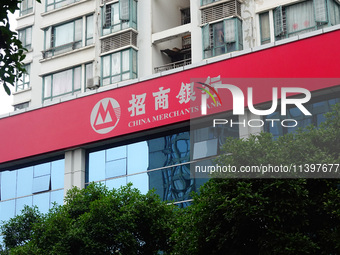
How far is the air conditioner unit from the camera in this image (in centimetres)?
2914

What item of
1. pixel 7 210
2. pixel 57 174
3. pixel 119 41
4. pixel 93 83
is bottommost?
pixel 7 210

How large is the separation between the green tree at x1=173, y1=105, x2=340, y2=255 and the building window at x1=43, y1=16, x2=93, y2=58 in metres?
16.3

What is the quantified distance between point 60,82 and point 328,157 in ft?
60.3

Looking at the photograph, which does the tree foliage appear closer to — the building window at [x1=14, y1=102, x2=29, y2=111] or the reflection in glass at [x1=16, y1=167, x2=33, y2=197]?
the reflection in glass at [x1=16, y1=167, x2=33, y2=197]

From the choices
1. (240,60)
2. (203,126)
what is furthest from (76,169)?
(240,60)

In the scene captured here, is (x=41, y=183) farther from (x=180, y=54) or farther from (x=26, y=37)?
(x=26, y=37)

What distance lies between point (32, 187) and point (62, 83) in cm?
568

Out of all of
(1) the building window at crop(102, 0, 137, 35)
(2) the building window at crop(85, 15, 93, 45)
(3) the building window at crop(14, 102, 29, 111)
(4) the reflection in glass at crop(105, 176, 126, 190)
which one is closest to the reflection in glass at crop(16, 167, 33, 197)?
(4) the reflection in glass at crop(105, 176, 126, 190)

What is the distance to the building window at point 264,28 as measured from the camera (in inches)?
1028

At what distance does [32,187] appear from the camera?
2759cm

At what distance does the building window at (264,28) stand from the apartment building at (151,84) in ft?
0.14

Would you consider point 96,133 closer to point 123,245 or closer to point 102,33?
point 102,33

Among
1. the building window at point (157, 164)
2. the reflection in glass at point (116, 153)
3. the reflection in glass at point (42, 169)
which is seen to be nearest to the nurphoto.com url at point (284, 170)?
the building window at point (157, 164)

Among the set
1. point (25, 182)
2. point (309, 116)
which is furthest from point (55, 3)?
point (309, 116)
